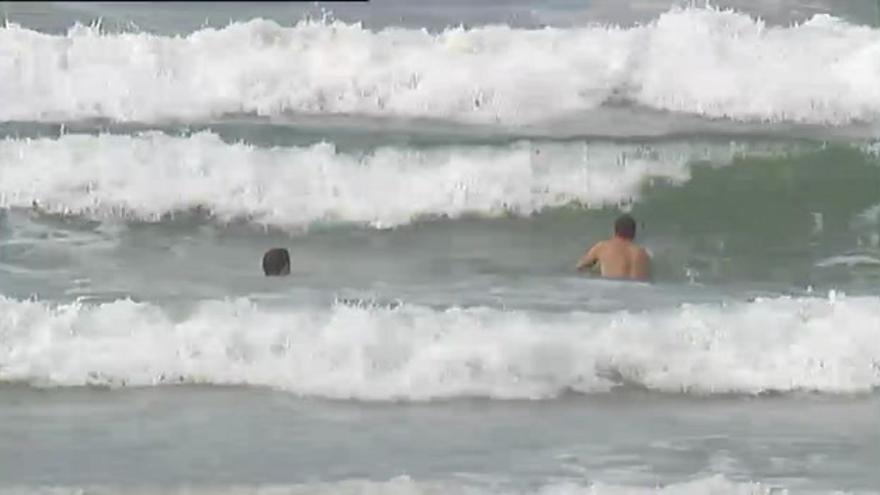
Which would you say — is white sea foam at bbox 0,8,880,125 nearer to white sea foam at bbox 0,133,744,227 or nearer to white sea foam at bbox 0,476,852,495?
white sea foam at bbox 0,133,744,227

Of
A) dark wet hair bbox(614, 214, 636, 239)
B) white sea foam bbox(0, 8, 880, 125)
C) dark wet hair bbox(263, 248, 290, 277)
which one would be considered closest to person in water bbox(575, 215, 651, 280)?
dark wet hair bbox(614, 214, 636, 239)

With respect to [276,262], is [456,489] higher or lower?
lower

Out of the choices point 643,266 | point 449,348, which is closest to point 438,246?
point 449,348

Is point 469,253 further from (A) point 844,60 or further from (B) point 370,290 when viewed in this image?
(A) point 844,60

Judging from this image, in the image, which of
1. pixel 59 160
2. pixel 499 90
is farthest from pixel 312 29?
pixel 59 160

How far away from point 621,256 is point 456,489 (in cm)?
33

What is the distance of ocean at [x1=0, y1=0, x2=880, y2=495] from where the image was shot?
1300 millimetres

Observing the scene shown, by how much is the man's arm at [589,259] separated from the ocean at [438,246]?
0.04ft

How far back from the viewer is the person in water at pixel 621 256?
136 centimetres

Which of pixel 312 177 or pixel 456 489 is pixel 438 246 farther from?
pixel 456 489

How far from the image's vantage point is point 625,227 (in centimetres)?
138

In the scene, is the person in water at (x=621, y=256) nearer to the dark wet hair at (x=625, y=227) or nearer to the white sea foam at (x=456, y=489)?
the dark wet hair at (x=625, y=227)

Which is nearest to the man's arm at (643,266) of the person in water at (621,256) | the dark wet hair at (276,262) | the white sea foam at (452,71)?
the person in water at (621,256)

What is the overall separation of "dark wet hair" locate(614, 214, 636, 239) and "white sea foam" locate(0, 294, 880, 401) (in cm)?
9
